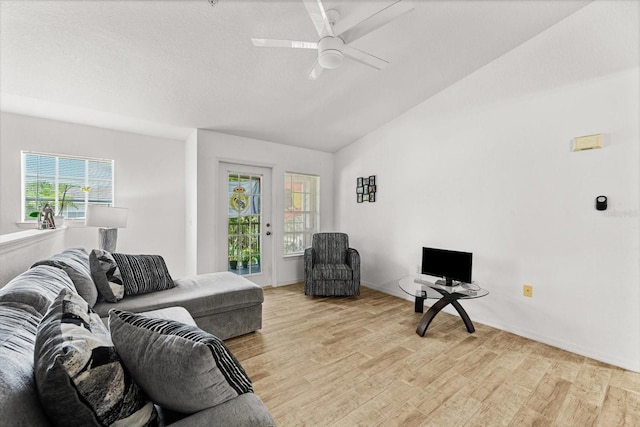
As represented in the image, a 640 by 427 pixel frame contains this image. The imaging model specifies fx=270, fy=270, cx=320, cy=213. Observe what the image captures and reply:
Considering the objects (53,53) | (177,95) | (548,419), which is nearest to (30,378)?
(548,419)

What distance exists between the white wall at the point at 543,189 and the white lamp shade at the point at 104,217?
357 cm

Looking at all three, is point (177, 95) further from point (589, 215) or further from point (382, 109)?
point (589, 215)

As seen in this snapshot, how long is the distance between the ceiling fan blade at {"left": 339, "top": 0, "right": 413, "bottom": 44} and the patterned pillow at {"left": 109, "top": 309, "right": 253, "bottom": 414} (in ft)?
6.50

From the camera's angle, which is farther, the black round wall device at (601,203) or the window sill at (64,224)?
the window sill at (64,224)

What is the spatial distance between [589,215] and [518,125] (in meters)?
1.08

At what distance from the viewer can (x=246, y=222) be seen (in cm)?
421

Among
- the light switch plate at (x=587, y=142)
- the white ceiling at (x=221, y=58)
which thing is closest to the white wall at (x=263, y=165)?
the white ceiling at (x=221, y=58)

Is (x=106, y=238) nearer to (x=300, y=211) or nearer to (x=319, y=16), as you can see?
(x=300, y=211)

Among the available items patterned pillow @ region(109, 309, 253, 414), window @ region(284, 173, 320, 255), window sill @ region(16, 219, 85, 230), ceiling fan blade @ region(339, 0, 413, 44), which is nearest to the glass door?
window @ region(284, 173, 320, 255)

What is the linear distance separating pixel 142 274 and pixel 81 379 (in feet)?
6.36

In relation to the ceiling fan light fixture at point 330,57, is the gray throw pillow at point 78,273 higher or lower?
lower

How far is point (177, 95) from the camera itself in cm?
295

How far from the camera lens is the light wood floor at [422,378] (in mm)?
1658

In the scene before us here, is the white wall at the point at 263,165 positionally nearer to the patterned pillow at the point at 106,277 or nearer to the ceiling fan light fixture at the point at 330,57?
the patterned pillow at the point at 106,277
